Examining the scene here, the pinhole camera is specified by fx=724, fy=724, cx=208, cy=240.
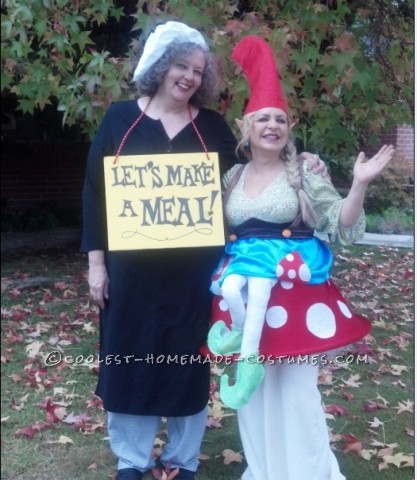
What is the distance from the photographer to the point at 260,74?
8.72ft

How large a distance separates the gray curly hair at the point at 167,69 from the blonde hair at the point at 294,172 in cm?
29

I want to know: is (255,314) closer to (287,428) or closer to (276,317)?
(276,317)

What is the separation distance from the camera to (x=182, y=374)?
2971 mm

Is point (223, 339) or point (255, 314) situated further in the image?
point (223, 339)

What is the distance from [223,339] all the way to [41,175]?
838 centimetres

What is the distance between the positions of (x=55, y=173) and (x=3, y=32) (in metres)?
6.34

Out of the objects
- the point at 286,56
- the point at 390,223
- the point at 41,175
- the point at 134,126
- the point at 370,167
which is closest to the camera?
the point at 370,167

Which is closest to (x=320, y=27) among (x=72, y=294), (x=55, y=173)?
(x=72, y=294)

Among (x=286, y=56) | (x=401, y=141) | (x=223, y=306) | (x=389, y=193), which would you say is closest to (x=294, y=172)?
(x=223, y=306)

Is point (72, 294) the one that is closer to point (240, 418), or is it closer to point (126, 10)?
point (126, 10)

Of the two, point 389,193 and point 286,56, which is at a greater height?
point 286,56

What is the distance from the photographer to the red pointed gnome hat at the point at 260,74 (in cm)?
259

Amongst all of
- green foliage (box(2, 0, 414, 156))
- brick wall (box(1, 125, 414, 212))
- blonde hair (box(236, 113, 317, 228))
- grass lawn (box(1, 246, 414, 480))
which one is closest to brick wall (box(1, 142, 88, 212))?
brick wall (box(1, 125, 414, 212))

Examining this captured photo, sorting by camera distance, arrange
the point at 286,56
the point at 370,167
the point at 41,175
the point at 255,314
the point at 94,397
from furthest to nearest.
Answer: the point at 41,175 < the point at 94,397 < the point at 286,56 < the point at 255,314 < the point at 370,167
